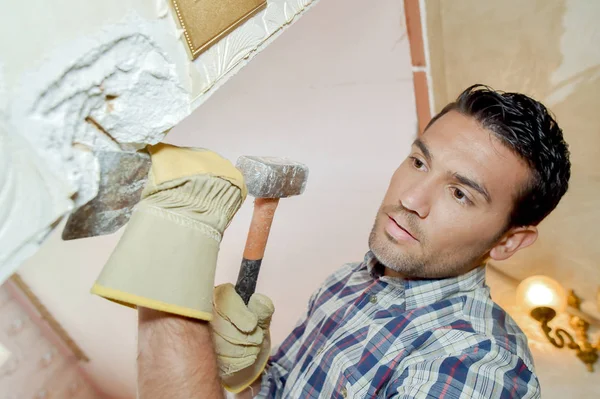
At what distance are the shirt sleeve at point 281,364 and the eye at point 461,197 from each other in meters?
0.61

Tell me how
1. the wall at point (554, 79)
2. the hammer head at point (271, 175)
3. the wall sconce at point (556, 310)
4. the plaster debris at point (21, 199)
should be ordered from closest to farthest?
the plaster debris at point (21, 199)
the hammer head at point (271, 175)
the wall at point (554, 79)
the wall sconce at point (556, 310)

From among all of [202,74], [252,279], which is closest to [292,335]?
[252,279]

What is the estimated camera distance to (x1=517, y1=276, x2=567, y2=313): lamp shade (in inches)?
74.7

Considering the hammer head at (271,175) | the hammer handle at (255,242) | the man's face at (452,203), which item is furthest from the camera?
the man's face at (452,203)

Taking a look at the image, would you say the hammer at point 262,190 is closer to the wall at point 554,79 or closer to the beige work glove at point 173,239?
the beige work glove at point 173,239

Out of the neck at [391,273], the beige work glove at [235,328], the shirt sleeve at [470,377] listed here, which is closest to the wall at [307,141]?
the neck at [391,273]

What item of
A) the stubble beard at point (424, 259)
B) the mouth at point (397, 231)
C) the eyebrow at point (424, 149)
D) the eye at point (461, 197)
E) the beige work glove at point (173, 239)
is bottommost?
the stubble beard at point (424, 259)

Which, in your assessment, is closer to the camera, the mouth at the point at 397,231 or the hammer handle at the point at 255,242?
the hammer handle at the point at 255,242

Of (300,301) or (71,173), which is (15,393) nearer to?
(300,301)

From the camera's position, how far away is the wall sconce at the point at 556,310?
190 cm

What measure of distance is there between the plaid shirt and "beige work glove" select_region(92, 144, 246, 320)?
0.55 m

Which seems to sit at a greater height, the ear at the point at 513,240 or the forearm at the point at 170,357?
the forearm at the point at 170,357

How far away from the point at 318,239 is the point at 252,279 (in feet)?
3.38

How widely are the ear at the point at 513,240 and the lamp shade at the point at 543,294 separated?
2.67 feet
